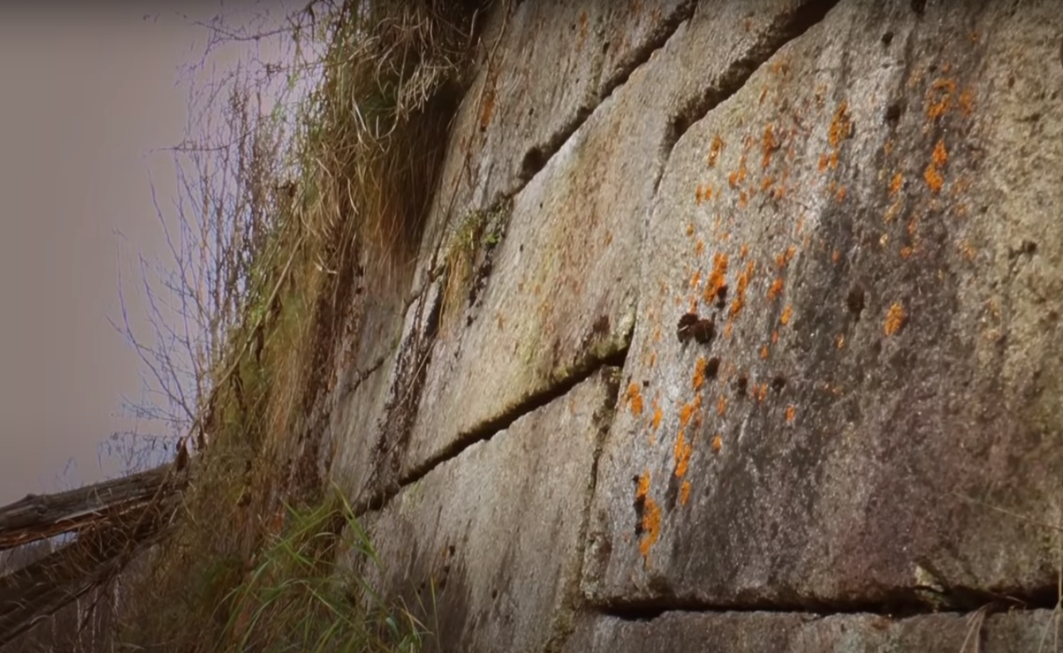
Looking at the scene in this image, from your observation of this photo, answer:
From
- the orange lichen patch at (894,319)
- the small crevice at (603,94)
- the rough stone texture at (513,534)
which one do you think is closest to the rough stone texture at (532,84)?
the small crevice at (603,94)

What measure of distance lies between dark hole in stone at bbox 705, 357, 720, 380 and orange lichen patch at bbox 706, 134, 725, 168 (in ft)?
1.19

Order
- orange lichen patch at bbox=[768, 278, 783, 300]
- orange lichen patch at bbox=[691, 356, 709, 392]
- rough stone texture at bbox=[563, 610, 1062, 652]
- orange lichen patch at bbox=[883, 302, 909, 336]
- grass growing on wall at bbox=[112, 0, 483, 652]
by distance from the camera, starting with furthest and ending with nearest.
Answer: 1. grass growing on wall at bbox=[112, 0, 483, 652]
2. orange lichen patch at bbox=[691, 356, 709, 392]
3. orange lichen patch at bbox=[768, 278, 783, 300]
4. orange lichen patch at bbox=[883, 302, 909, 336]
5. rough stone texture at bbox=[563, 610, 1062, 652]

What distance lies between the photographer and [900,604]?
120 cm

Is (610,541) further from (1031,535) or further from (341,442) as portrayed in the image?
(341,442)

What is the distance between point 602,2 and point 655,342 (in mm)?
1134

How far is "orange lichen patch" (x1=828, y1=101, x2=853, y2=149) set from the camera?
1.51 m

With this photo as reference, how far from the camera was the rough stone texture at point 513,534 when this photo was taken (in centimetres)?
177

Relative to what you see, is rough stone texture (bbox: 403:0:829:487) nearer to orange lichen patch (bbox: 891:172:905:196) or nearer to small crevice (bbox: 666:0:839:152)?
small crevice (bbox: 666:0:839:152)

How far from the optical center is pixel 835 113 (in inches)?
61.1

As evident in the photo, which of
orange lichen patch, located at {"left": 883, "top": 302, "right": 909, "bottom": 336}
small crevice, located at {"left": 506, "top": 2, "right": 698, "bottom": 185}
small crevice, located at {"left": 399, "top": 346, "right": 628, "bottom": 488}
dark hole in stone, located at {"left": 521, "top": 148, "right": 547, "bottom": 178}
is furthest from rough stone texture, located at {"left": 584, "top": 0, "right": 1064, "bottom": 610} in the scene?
dark hole in stone, located at {"left": 521, "top": 148, "right": 547, "bottom": 178}

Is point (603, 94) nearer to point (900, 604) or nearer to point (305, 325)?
point (900, 604)

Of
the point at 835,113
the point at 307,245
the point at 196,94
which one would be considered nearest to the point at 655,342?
the point at 835,113

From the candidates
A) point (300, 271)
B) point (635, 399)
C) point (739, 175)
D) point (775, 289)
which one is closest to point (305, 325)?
point (300, 271)

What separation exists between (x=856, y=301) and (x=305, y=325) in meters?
2.85
